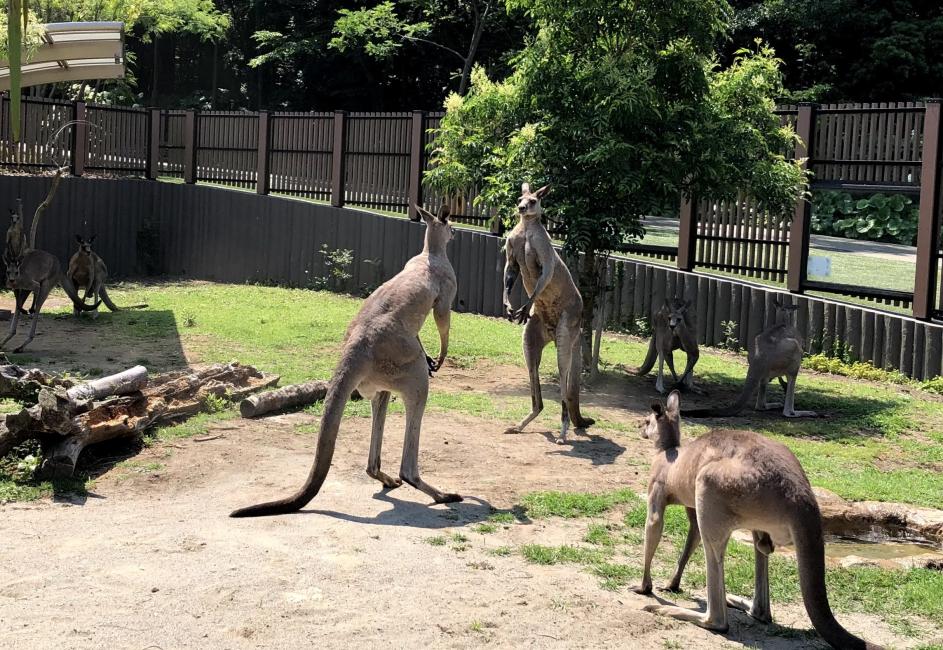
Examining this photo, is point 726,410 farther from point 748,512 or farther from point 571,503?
point 748,512

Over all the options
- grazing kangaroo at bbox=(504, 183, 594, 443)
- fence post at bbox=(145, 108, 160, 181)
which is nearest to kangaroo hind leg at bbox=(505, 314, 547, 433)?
grazing kangaroo at bbox=(504, 183, 594, 443)

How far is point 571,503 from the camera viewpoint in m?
7.51

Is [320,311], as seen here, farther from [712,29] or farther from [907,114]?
[907,114]

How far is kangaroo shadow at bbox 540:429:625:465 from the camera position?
8914 millimetres

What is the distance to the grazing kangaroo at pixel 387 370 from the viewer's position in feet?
22.1

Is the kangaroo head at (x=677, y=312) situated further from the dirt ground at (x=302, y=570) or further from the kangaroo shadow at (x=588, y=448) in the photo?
the dirt ground at (x=302, y=570)

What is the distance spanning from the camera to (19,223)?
53.6ft

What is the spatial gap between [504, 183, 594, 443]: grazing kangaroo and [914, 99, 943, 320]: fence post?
505 cm

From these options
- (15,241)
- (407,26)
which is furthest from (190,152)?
(407,26)

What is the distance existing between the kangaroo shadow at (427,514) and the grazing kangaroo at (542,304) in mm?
2196

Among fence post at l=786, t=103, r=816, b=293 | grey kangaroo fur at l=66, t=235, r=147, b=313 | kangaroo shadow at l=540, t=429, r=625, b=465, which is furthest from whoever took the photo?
grey kangaroo fur at l=66, t=235, r=147, b=313

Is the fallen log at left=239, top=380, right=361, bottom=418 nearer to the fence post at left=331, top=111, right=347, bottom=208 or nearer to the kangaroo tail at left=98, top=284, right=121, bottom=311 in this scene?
the kangaroo tail at left=98, top=284, right=121, bottom=311

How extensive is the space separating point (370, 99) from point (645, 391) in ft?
73.7

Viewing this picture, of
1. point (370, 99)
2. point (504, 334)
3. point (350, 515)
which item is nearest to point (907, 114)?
point (504, 334)
